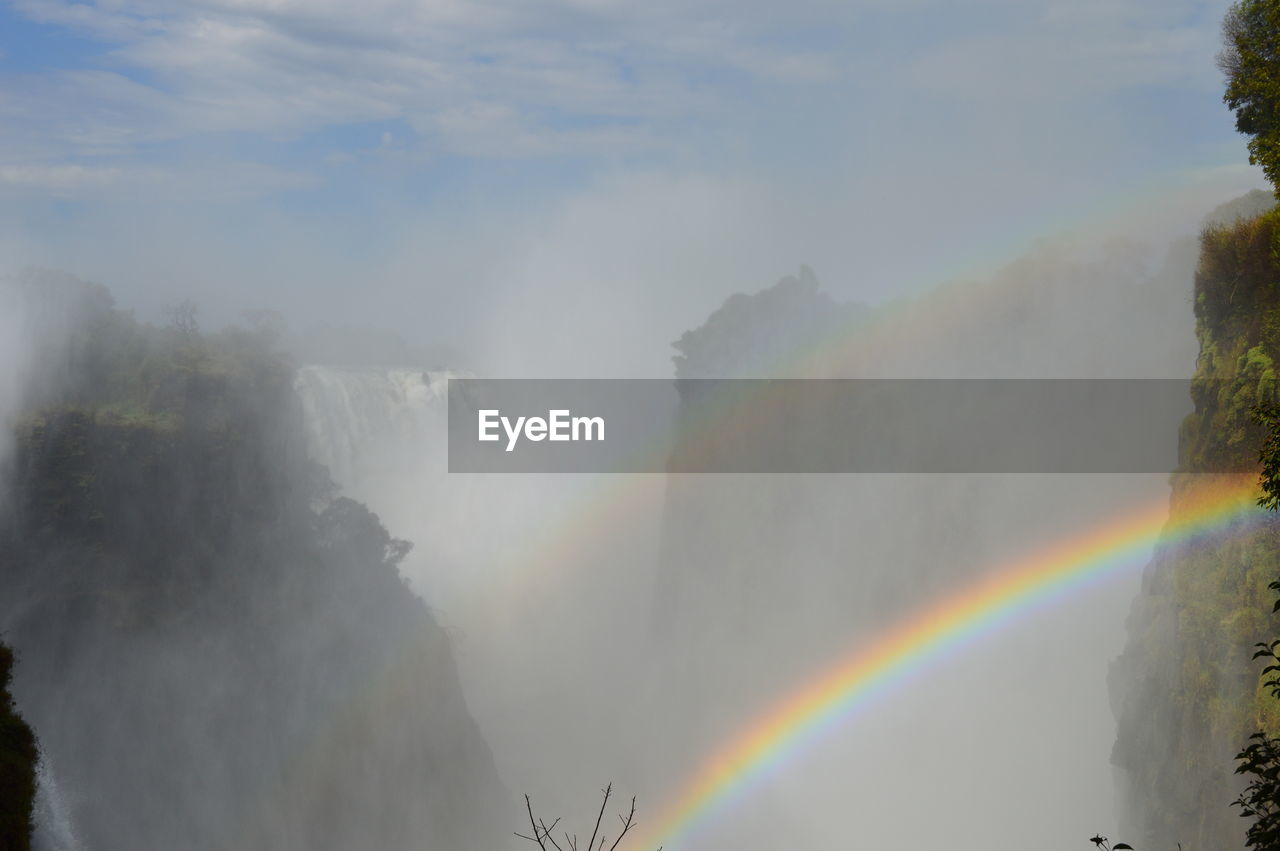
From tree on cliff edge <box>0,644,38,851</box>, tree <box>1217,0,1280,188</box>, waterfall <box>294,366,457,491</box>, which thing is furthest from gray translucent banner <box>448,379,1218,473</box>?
tree on cliff edge <box>0,644,38,851</box>

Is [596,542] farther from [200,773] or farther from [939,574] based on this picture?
[200,773]

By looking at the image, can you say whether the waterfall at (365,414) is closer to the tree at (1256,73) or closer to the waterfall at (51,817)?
the waterfall at (51,817)

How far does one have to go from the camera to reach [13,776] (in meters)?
13.8

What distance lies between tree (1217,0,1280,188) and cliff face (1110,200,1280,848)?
4.58 feet

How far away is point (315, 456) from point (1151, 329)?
129 feet

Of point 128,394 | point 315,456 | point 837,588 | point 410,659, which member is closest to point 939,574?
point 837,588

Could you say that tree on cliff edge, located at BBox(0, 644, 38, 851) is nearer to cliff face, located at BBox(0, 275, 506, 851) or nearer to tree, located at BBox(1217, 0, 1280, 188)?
cliff face, located at BBox(0, 275, 506, 851)

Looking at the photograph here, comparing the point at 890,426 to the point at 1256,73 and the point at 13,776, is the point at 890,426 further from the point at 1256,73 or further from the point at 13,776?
the point at 13,776

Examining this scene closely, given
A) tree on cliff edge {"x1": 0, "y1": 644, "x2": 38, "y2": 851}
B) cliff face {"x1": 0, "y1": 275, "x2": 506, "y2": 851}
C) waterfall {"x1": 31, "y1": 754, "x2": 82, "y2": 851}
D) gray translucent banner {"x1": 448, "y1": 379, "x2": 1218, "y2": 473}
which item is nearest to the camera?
tree on cliff edge {"x1": 0, "y1": 644, "x2": 38, "y2": 851}

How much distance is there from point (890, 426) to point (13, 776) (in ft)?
142

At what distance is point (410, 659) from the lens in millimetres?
43219

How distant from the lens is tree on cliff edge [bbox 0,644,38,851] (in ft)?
43.6

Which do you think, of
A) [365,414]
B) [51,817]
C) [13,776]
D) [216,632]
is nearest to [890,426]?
[365,414]

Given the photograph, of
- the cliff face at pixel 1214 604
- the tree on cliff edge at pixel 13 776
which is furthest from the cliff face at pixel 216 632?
the cliff face at pixel 1214 604
